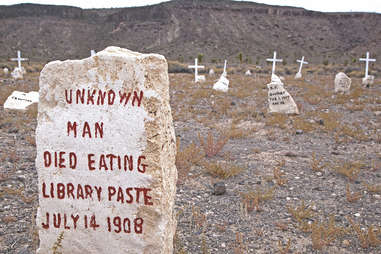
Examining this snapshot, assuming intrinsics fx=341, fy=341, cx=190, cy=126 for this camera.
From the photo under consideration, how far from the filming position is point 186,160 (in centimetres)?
549

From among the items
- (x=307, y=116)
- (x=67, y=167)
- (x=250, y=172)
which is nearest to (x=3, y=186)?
(x=67, y=167)

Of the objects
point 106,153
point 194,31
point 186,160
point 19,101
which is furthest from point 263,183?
point 194,31

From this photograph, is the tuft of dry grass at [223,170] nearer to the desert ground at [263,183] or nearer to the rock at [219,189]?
the desert ground at [263,183]

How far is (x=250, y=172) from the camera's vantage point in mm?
5223

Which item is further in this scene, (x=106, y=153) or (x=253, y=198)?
(x=253, y=198)

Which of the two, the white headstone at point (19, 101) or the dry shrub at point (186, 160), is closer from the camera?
the dry shrub at point (186, 160)

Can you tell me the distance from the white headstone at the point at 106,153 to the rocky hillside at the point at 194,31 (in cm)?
3737

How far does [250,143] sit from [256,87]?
8.29 metres

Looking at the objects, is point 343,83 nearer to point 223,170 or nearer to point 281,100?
point 281,100

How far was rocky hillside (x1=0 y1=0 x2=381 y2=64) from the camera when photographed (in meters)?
43.9

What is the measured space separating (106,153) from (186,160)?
115 inches

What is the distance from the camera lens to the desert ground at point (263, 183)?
3.40 meters

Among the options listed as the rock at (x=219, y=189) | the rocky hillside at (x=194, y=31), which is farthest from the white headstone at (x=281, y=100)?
the rocky hillside at (x=194, y=31)

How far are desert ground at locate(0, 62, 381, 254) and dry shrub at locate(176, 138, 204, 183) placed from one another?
17 millimetres
